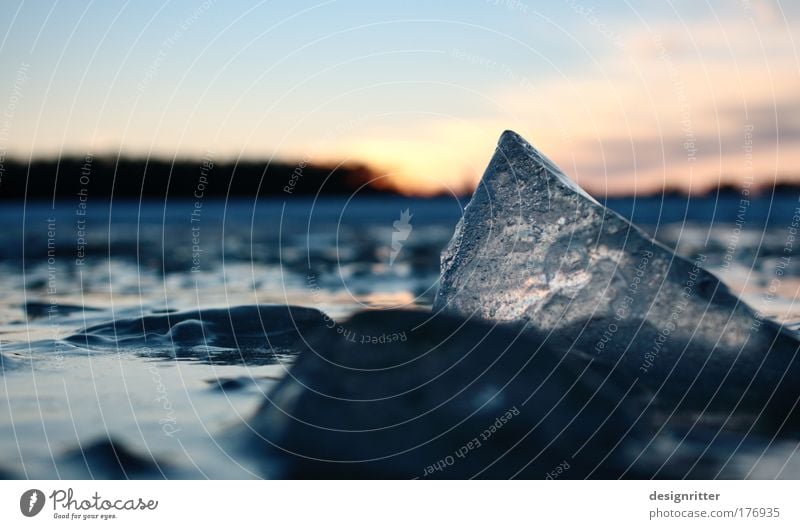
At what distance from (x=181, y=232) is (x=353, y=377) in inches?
693

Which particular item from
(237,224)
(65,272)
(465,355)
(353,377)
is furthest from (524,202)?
(237,224)

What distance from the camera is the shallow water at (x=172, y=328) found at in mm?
4691

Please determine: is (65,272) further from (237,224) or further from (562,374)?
(237,224)
